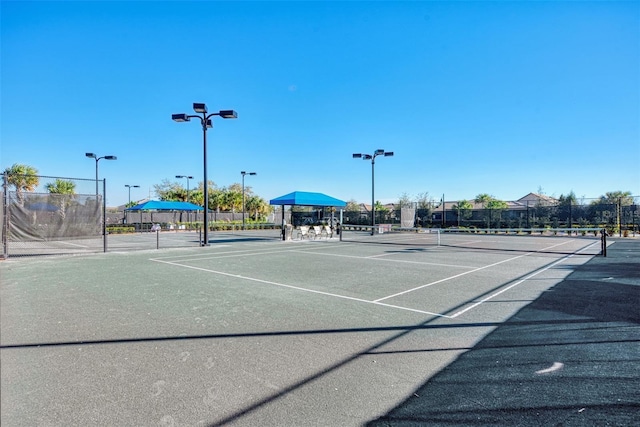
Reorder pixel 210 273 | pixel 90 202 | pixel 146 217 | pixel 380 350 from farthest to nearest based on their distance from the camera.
Result: pixel 146 217, pixel 90 202, pixel 210 273, pixel 380 350

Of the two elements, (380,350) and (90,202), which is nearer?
(380,350)

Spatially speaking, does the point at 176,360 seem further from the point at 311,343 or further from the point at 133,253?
the point at 133,253

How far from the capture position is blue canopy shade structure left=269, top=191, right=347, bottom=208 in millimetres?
22734

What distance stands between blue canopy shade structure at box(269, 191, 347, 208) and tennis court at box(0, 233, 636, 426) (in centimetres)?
1329

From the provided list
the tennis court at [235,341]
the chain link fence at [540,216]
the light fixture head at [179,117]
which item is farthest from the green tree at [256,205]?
the tennis court at [235,341]

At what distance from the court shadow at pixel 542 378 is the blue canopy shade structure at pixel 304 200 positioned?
17.7m

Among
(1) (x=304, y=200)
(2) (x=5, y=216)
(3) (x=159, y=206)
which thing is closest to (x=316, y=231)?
(1) (x=304, y=200)

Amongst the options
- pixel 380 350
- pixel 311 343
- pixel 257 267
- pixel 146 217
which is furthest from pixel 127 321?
pixel 146 217

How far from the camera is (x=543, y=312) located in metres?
5.84

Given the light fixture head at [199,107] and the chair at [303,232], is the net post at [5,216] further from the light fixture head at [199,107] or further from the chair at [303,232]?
the chair at [303,232]

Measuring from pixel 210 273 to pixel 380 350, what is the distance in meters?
6.90

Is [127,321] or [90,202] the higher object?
[90,202]

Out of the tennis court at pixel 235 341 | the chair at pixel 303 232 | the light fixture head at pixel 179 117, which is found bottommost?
the tennis court at pixel 235 341

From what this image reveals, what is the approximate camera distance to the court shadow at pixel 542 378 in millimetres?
2785
